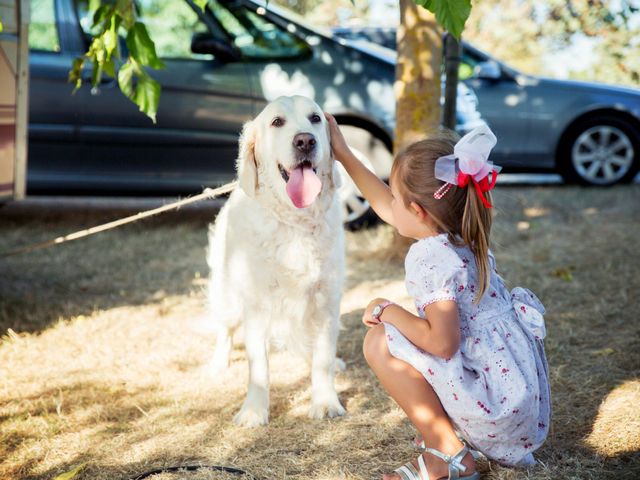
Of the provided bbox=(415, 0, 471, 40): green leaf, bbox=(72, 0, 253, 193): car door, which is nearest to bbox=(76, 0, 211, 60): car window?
bbox=(72, 0, 253, 193): car door

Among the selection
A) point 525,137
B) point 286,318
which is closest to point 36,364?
point 286,318

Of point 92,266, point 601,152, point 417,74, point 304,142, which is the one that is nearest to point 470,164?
point 304,142

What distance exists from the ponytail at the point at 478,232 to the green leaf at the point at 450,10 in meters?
0.53

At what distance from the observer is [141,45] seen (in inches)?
123

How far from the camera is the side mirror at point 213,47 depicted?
5516 millimetres

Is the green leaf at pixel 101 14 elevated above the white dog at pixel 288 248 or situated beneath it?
elevated above

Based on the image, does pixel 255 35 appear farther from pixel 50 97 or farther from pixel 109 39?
pixel 109 39

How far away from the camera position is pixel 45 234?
607cm

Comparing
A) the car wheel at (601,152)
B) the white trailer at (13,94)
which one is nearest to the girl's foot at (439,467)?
the white trailer at (13,94)

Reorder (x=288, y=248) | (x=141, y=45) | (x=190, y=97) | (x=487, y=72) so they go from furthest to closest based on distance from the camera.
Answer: (x=487, y=72) → (x=190, y=97) → (x=141, y=45) → (x=288, y=248)

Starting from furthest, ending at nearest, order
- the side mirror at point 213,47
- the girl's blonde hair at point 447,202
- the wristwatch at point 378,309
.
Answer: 1. the side mirror at point 213,47
2. the wristwatch at point 378,309
3. the girl's blonde hair at point 447,202

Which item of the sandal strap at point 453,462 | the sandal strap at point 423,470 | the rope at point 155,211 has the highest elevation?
the rope at point 155,211

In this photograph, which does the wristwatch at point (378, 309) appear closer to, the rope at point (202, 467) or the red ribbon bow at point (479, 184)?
the red ribbon bow at point (479, 184)

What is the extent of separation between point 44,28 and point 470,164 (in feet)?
14.6
